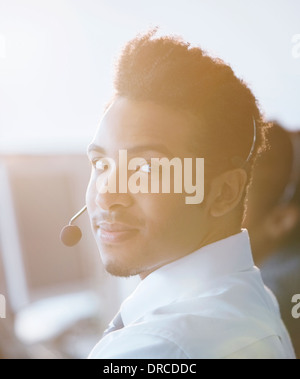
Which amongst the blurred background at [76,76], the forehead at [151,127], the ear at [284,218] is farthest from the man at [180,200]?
the ear at [284,218]

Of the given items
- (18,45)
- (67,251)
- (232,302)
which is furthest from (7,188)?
(232,302)

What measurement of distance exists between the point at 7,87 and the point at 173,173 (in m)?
0.57

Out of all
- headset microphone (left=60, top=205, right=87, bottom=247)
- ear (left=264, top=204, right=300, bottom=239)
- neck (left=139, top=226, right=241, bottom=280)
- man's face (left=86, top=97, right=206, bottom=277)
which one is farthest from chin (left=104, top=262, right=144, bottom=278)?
ear (left=264, top=204, right=300, bottom=239)

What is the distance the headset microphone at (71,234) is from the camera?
4.08 feet

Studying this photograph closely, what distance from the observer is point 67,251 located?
4.45ft

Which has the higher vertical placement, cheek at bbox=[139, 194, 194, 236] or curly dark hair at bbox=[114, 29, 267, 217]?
curly dark hair at bbox=[114, 29, 267, 217]

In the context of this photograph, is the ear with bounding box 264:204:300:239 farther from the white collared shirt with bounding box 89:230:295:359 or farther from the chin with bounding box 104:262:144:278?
the chin with bounding box 104:262:144:278

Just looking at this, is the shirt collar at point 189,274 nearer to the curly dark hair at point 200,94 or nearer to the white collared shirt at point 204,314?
the white collared shirt at point 204,314

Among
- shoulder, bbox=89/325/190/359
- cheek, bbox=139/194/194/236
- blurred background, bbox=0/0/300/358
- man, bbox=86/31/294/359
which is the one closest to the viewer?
shoulder, bbox=89/325/190/359

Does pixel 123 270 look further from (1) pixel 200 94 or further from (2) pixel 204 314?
(1) pixel 200 94

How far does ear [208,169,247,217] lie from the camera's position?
1.01 metres

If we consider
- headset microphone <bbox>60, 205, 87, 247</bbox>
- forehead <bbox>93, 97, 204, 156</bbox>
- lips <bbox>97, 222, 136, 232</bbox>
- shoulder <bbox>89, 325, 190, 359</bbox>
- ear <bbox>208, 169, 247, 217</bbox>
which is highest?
forehead <bbox>93, 97, 204, 156</bbox>

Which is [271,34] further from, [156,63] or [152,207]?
[152,207]

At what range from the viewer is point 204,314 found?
0.83 metres
